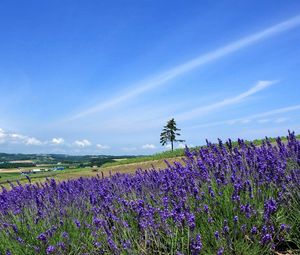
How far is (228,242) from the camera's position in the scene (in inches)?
105

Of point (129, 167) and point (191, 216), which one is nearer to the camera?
point (191, 216)

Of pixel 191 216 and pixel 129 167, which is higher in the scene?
pixel 129 167

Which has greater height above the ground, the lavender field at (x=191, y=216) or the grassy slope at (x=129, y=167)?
the grassy slope at (x=129, y=167)

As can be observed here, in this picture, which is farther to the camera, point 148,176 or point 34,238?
point 148,176

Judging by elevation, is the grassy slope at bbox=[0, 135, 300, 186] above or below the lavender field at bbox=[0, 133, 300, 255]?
above

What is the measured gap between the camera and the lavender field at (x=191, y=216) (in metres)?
2.90

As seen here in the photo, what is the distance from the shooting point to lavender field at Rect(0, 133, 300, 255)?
2.90 meters

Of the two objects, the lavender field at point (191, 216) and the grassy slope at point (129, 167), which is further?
the grassy slope at point (129, 167)

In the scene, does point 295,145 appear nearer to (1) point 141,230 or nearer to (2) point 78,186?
(1) point 141,230

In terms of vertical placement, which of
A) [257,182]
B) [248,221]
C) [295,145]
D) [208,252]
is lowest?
[208,252]

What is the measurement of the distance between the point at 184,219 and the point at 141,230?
2.06ft

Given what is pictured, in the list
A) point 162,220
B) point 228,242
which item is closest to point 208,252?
point 228,242

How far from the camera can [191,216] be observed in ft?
8.29

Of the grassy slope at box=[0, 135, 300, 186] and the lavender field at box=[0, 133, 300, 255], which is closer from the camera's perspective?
the lavender field at box=[0, 133, 300, 255]
